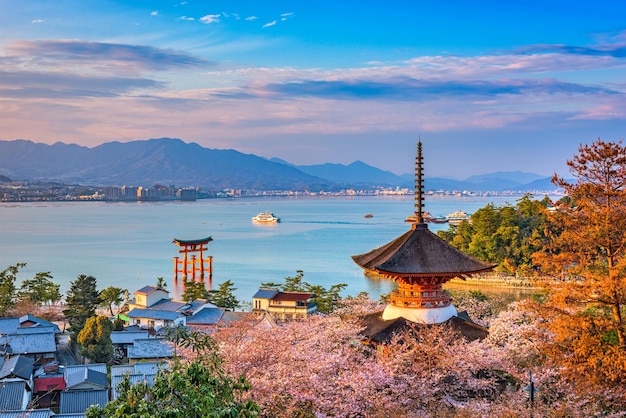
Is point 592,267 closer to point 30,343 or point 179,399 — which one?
point 179,399

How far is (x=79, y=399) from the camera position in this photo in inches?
503

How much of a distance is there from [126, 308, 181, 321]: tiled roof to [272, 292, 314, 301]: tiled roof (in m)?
3.86

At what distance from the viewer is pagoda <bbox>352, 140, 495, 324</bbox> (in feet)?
30.5

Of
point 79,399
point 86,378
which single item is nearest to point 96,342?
point 86,378

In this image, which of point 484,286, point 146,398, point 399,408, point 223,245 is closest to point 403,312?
point 399,408

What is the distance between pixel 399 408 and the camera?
7.11 meters

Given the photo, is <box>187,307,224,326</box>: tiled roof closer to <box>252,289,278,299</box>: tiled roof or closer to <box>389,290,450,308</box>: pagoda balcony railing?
<box>252,289,278,299</box>: tiled roof

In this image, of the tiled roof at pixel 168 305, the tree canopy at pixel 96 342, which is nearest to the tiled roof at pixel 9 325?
the tree canopy at pixel 96 342

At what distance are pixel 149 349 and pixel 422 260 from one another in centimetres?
962

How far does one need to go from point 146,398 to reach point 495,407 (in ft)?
13.0

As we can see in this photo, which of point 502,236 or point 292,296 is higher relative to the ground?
point 502,236

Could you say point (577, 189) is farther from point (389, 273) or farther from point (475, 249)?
point (475, 249)

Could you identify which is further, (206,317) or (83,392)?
(206,317)

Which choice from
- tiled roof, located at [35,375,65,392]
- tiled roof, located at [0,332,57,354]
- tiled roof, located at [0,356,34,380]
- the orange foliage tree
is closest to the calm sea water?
tiled roof, located at [0,332,57,354]
